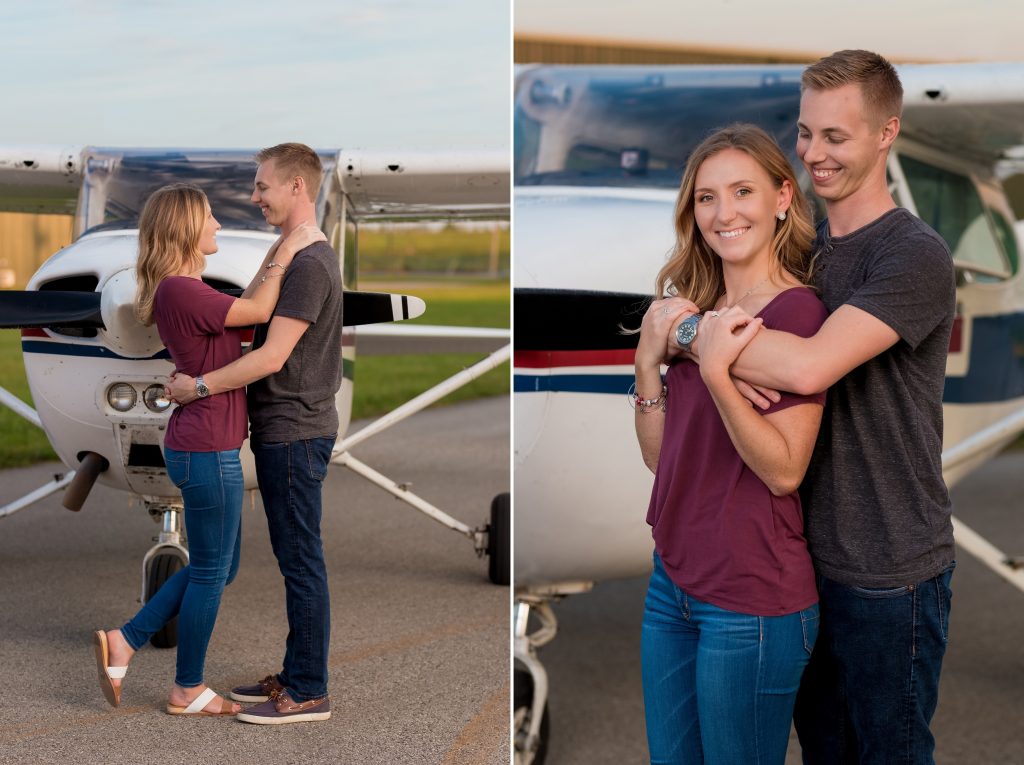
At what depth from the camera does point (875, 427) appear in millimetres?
1468

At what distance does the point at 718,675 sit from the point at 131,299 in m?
1.96

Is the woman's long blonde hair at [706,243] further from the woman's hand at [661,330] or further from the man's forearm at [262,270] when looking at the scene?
the man's forearm at [262,270]

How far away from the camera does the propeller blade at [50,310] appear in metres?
3.00

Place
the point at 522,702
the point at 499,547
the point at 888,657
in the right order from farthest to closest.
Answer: the point at 499,547 < the point at 522,702 < the point at 888,657

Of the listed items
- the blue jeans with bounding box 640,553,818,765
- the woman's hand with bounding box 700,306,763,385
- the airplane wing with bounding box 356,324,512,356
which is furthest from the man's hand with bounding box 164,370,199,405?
the airplane wing with bounding box 356,324,512,356

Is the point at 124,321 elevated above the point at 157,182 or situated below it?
below

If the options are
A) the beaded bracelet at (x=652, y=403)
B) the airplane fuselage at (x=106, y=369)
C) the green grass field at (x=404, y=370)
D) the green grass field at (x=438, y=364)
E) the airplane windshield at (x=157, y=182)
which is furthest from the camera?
the green grass field at (x=438, y=364)

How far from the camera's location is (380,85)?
324cm

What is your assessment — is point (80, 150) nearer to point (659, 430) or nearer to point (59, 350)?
point (59, 350)

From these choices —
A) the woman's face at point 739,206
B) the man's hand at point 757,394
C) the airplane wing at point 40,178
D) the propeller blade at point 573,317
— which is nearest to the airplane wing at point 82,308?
the propeller blade at point 573,317

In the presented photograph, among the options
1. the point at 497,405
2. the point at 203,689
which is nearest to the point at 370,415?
the point at 497,405

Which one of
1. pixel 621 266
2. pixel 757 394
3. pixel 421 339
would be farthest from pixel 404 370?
pixel 757 394

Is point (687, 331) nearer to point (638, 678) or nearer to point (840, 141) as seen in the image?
point (840, 141)

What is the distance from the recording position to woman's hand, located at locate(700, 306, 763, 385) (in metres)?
1.38
